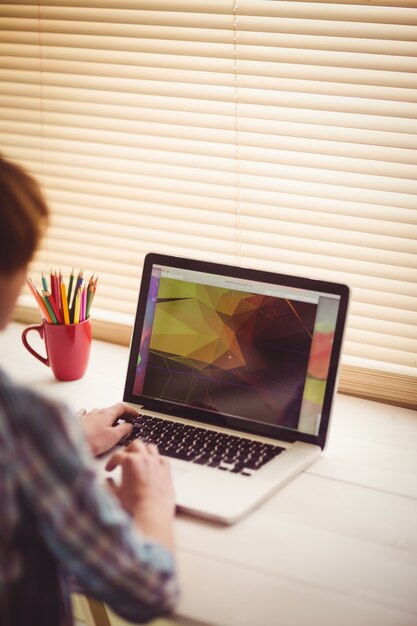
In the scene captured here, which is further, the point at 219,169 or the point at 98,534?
the point at 219,169

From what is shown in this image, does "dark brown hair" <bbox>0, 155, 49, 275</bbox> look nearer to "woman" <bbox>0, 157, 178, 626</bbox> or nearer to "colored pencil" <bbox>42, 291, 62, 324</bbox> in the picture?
"woman" <bbox>0, 157, 178, 626</bbox>

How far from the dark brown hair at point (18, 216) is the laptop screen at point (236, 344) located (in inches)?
20.7

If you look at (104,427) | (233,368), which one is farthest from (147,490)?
(233,368)

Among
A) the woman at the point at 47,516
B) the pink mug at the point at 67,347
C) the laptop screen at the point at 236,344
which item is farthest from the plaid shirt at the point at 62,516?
the pink mug at the point at 67,347

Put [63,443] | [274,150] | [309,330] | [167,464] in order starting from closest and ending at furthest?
1. [63,443]
2. [167,464]
3. [309,330]
4. [274,150]

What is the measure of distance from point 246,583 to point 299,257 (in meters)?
0.79

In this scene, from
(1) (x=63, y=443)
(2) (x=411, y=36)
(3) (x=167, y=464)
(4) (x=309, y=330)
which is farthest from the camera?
(2) (x=411, y=36)

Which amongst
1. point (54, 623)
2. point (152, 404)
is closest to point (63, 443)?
point (54, 623)

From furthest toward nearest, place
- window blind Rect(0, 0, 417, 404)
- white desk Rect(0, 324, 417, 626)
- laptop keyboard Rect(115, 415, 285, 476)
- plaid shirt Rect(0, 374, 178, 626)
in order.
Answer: window blind Rect(0, 0, 417, 404) → laptop keyboard Rect(115, 415, 285, 476) → white desk Rect(0, 324, 417, 626) → plaid shirt Rect(0, 374, 178, 626)

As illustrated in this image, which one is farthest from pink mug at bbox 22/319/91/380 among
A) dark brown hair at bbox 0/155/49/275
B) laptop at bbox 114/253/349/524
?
dark brown hair at bbox 0/155/49/275

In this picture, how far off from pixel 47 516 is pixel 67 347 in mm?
758

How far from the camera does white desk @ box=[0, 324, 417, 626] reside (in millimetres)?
772

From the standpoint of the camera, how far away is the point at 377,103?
1.32 meters

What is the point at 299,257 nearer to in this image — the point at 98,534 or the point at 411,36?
the point at 411,36
